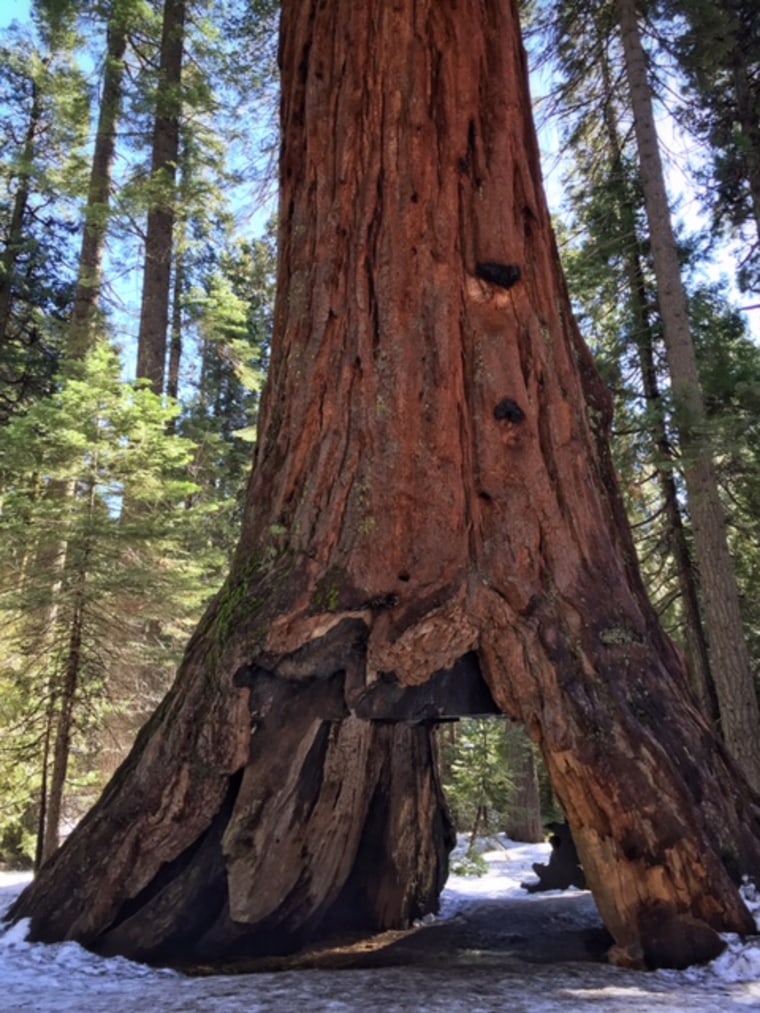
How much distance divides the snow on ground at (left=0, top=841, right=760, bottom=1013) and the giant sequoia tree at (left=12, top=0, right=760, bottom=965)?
18cm

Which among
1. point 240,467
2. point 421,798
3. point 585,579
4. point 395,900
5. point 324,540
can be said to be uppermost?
point 240,467

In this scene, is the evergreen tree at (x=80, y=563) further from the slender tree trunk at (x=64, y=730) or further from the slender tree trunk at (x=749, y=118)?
the slender tree trunk at (x=749, y=118)

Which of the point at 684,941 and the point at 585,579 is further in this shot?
the point at 585,579

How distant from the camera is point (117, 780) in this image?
158 inches

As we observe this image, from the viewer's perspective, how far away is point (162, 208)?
38.2 ft

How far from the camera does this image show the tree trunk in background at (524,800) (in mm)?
11711

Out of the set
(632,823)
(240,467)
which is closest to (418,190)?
(632,823)

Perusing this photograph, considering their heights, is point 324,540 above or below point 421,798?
above

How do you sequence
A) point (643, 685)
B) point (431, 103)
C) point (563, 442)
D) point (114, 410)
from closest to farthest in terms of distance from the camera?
point (643, 685) < point (563, 442) < point (431, 103) < point (114, 410)

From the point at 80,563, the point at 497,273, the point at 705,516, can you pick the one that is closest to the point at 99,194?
the point at 80,563

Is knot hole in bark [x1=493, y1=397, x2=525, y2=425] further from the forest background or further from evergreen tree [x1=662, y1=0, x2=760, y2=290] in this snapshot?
evergreen tree [x1=662, y1=0, x2=760, y2=290]

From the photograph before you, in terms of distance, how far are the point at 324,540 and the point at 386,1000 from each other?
2183 mm

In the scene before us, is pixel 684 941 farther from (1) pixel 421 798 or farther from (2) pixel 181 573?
(2) pixel 181 573

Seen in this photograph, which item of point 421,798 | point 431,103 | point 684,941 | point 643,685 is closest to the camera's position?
point 684,941
